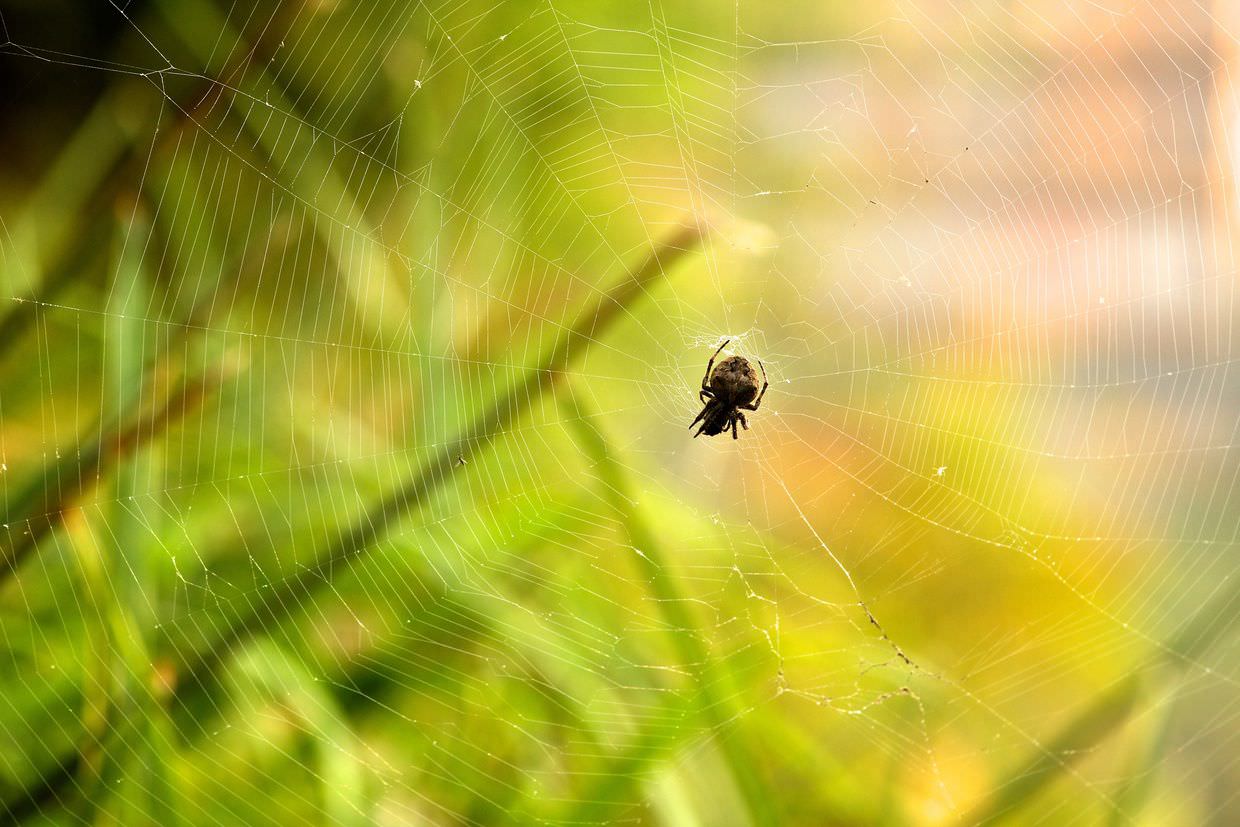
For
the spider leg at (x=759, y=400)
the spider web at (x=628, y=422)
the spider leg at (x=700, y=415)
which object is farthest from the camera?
the spider leg at (x=759, y=400)

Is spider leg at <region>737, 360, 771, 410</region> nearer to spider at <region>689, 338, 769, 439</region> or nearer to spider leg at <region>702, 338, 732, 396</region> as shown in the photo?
spider at <region>689, 338, 769, 439</region>

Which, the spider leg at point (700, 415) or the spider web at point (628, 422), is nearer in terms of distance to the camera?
the spider web at point (628, 422)

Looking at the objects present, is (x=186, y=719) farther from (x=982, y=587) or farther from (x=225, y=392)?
(x=982, y=587)

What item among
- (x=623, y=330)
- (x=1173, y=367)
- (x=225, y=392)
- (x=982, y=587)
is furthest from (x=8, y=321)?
(x=1173, y=367)

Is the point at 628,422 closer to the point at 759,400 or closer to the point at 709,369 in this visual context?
the point at 709,369

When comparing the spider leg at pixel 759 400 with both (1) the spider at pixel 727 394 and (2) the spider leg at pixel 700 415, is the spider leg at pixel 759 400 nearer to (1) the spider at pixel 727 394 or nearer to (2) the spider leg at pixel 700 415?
(1) the spider at pixel 727 394

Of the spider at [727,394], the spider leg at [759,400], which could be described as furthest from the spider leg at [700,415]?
the spider leg at [759,400]

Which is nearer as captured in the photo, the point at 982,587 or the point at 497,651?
the point at 497,651

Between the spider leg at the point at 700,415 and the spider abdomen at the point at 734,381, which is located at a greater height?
the spider abdomen at the point at 734,381
